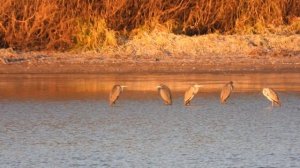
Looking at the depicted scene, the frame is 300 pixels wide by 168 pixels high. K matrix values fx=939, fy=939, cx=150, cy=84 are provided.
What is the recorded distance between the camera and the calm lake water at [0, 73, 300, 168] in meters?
8.00

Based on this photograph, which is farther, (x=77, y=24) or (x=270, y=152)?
(x=77, y=24)

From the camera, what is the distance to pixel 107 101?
39.4 ft

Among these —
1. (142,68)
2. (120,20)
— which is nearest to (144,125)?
(142,68)

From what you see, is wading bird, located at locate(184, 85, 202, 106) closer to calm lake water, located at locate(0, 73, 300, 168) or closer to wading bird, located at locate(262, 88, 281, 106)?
calm lake water, located at locate(0, 73, 300, 168)

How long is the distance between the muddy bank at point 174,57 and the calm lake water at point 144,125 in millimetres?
1357

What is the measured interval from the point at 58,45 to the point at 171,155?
31.6ft

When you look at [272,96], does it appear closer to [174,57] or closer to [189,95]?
[189,95]

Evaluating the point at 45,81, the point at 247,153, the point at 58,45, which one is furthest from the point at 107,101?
the point at 58,45

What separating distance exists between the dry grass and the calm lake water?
3188 mm

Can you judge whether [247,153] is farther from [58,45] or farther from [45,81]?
[58,45]

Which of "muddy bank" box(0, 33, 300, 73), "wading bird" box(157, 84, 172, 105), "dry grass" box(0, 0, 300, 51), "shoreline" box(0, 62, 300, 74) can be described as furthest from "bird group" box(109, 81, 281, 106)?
"dry grass" box(0, 0, 300, 51)

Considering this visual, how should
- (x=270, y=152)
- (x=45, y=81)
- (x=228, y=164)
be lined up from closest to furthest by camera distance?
(x=228, y=164)
(x=270, y=152)
(x=45, y=81)

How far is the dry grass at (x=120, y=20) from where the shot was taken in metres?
17.4

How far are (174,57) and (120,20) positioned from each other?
6.46 feet
